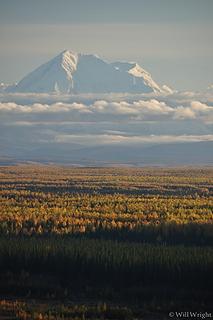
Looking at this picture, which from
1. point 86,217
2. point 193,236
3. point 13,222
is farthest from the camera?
point 86,217

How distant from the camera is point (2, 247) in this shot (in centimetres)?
4809

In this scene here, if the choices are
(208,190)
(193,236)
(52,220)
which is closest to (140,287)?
(193,236)

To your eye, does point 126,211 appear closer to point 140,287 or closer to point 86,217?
point 86,217

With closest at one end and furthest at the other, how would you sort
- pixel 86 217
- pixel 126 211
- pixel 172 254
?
1. pixel 172 254
2. pixel 86 217
3. pixel 126 211

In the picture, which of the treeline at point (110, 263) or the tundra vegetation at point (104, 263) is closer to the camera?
the tundra vegetation at point (104, 263)

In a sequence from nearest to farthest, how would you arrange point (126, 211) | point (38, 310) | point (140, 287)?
point (38, 310) → point (140, 287) → point (126, 211)

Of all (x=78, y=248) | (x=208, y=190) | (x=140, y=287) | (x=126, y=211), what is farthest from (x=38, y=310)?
(x=208, y=190)

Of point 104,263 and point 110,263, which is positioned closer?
point 110,263

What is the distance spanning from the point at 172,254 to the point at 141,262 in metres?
2.49

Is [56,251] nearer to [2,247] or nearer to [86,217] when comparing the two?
[2,247]

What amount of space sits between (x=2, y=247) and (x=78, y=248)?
4.43 meters

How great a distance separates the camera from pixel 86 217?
6450cm

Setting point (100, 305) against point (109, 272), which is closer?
point (100, 305)

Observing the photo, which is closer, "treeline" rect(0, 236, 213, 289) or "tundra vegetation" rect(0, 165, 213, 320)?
"tundra vegetation" rect(0, 165, 213, 320)
